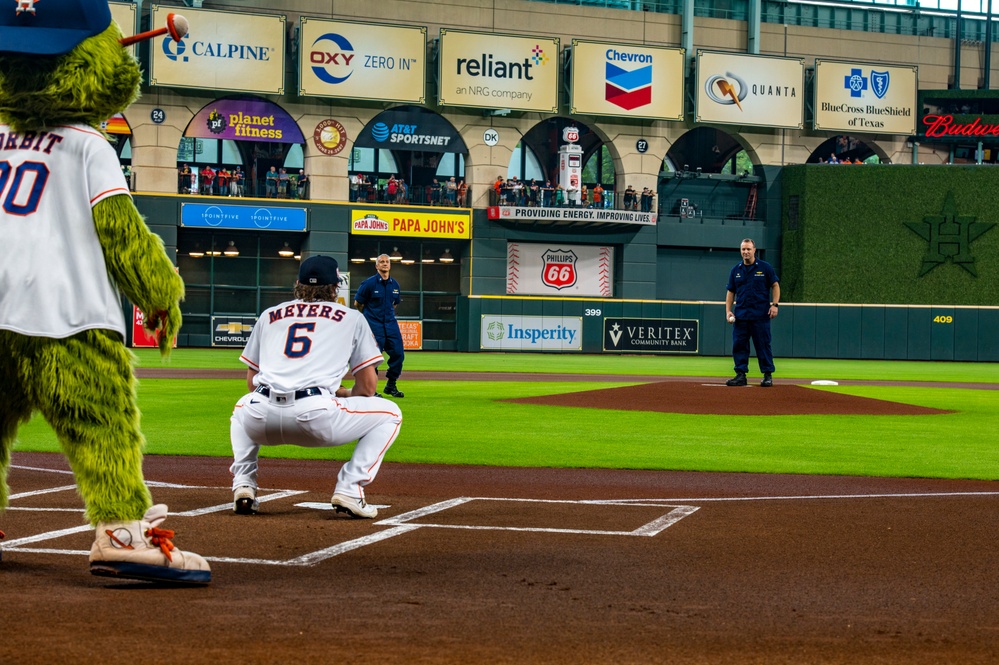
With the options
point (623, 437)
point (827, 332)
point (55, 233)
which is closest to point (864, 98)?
point (827, 332)

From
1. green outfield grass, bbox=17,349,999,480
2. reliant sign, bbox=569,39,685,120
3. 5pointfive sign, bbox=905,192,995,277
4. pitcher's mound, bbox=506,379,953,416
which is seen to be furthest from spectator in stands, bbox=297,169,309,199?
pitcher's mound, bbox=506,379,953,416

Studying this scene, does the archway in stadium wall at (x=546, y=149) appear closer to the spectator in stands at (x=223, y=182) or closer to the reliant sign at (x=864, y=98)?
the reliant sign at (x=864, y=98)

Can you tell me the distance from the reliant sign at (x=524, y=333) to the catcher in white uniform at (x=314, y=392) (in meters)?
37.4

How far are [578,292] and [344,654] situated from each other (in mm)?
43165

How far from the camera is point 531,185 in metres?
46.5

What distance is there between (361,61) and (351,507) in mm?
38188

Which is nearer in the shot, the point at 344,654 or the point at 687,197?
the point at 344,654

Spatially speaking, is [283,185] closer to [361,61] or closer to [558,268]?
[361,61]

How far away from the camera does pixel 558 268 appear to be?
46875 millimetres

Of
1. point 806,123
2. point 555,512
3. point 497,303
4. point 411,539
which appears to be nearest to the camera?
point 411,539

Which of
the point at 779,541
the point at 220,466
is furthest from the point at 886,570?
the point at 220,466

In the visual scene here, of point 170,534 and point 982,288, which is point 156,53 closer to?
point 982,288

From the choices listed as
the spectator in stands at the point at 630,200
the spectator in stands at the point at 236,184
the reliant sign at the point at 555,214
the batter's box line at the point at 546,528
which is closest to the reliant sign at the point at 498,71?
the reliant sign at the point at 555,214

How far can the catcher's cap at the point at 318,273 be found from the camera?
6.95 metres
